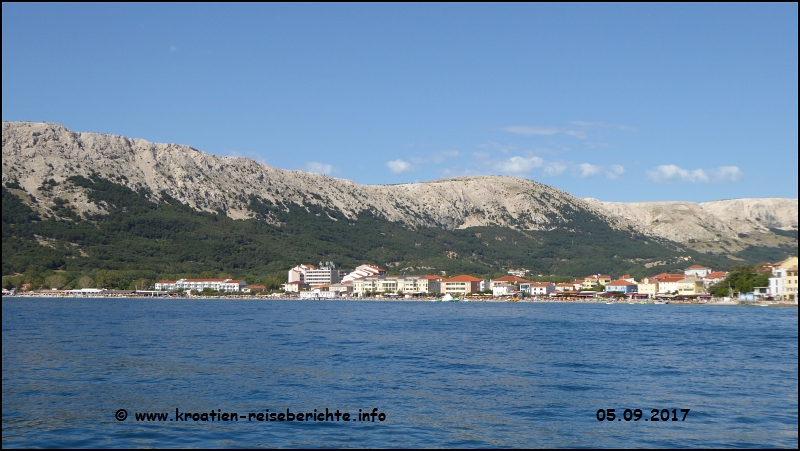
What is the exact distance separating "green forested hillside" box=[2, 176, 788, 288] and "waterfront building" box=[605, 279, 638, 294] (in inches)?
460

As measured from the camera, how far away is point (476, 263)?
166 metres

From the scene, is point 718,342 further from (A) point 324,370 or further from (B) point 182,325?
(B) point 182,325

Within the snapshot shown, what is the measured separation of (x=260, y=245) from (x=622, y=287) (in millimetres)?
73190

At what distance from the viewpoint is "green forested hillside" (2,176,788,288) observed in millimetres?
123062

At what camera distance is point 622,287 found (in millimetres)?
123125

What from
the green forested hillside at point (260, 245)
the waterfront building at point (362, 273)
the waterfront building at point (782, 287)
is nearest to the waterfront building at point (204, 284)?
the green forested hillside at point (260, 245)

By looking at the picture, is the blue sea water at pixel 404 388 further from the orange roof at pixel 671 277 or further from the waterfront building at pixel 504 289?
the waterfront building at pixel 504 289

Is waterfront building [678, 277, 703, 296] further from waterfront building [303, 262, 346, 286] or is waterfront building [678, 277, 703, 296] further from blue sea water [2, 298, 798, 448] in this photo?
blue sea water [2, 298, 798, 448]

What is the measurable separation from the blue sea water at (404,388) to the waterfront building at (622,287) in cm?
8728

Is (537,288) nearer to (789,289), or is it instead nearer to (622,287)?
(622,287)

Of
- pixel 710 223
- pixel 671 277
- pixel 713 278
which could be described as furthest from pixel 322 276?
pixel 710 223

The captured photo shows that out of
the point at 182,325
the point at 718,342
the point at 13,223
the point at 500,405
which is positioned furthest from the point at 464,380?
the point at 13,223

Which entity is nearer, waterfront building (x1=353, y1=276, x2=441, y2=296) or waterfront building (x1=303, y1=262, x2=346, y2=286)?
waterfront building (x1=353, y1=276, x2=441, y2=296)

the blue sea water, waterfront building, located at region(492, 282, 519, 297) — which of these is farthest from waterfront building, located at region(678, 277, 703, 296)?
the blue sea water
